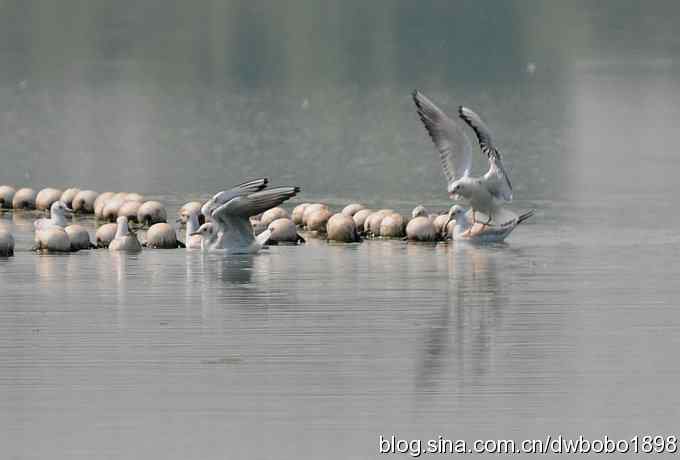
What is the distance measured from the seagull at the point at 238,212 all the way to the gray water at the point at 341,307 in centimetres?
42

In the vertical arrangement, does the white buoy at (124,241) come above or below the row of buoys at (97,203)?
below

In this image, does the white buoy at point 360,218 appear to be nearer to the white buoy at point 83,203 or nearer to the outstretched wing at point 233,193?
the outstretched wing at point 233,193

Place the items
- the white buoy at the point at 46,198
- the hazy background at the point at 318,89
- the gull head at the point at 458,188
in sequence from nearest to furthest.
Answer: the gull head at the point at 458,188 < the white buoy at the point at 46,198 < the hazy background at the point at 318,89

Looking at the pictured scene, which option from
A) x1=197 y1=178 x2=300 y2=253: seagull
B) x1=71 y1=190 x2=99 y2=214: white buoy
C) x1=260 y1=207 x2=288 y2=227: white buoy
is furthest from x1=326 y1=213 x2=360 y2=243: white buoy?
x1=71 y1=190 x2=99 y2=214: white buoy

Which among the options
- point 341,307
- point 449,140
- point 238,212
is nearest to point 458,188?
point 449,140

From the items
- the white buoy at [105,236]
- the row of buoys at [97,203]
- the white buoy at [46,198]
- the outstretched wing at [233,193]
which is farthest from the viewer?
the white buoy at [46,198]

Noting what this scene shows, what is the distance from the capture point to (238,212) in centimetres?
3797

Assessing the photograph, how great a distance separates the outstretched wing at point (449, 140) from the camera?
4059cm

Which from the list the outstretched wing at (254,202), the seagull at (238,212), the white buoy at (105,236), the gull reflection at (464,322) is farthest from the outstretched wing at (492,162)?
the white buoy at (105,236)

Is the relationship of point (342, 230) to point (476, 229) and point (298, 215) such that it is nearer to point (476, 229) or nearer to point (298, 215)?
point (476, 229)

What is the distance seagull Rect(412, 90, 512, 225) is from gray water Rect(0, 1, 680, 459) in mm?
959

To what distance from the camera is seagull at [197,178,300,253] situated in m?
37.7

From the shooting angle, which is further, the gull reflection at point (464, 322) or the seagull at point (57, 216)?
the seagull at point (57, 216)

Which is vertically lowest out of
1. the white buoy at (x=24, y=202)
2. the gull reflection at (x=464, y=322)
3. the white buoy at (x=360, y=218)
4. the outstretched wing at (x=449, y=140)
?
the gull reflection at (x=464, y=322)
